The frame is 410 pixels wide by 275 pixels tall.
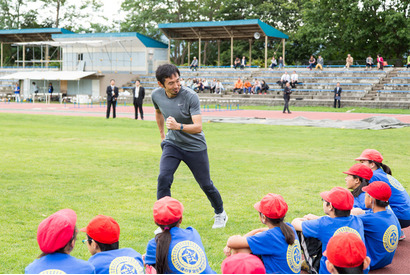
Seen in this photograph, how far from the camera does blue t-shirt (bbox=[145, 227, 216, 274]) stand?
406 cm

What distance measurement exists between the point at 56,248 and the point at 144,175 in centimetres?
700

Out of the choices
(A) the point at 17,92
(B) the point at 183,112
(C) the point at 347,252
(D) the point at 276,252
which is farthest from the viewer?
(A) the point at 17,92

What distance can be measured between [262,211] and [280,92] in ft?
123

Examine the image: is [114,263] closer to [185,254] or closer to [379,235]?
[185,254]

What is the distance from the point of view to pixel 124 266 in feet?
12.6

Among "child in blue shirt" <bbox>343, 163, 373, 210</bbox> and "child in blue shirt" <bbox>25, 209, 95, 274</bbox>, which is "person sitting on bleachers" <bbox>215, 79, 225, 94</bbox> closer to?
"child in blue shirt" <bbox>343, 163, 373, 210</bbox>

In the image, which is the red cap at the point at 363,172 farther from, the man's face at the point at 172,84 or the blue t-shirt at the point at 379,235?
the man's face at the point at 172,84

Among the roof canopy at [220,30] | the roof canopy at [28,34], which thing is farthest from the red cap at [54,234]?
the roof canopy at [28,34]

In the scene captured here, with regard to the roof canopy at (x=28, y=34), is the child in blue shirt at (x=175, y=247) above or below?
below

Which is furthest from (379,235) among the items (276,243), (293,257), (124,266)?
(124,266)

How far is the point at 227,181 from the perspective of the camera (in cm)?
984

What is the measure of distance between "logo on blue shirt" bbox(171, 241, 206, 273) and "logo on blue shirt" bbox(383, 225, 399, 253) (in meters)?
2.34

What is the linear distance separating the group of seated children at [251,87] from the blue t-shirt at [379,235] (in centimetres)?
3647

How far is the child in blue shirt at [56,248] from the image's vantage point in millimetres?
3488
